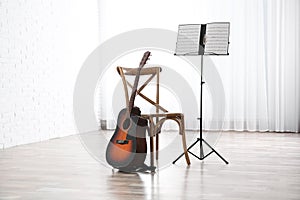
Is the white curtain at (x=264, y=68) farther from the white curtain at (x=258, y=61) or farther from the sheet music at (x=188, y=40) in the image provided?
the sheet music at (x=188, y=40)

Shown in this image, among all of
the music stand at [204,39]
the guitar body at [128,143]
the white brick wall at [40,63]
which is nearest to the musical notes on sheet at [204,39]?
the music stand at [204,39]

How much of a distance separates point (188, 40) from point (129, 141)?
1056mm

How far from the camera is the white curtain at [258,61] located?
677 cm

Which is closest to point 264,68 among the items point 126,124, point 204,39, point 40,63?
point 204,39

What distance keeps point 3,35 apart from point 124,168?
240cm

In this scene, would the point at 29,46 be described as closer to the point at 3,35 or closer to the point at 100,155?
the point at 3,35

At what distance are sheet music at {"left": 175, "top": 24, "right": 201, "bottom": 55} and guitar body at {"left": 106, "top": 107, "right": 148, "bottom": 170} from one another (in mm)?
750

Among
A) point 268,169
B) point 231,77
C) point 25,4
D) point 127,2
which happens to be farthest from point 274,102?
point 25,4

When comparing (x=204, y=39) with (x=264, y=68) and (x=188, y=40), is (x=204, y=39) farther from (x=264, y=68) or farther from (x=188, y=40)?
(x=264, y=68)

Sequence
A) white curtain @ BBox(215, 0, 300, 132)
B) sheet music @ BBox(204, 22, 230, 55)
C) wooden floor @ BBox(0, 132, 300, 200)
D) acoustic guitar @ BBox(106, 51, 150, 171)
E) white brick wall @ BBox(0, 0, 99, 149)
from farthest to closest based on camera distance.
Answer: white curtain @ BBox(215, 0, 300, 132) < white brick wall @ BBox(0, 0, 99, 149) < sheet music @ BBox(204, 22, 230, 55) < acoustic guitar @ BBox(106, 51, 150, 171) < wooden floor @ BBox(0, 132, 300, 200)

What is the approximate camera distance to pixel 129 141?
4020mm

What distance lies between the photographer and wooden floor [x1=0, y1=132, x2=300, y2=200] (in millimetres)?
3225

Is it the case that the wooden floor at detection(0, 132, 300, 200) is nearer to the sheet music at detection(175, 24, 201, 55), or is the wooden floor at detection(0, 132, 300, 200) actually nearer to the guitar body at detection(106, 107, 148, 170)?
the guitar body at detection(106, 107, 148, 170)

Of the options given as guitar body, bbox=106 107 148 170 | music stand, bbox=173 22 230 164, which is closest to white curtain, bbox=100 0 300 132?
music stand, bbox=173 22 230 164
